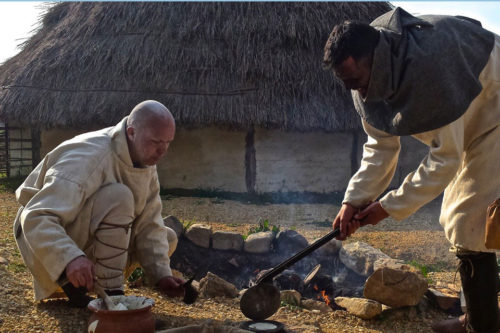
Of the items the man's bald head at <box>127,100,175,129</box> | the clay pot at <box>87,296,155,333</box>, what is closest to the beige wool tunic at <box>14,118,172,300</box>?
the man's bald head at <box>127,100,175,129</box>

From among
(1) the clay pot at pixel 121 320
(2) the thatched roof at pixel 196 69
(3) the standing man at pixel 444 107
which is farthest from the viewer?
(2) the thatched roof at pixel 196 69

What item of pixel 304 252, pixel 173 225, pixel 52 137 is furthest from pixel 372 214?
pixel 52 137

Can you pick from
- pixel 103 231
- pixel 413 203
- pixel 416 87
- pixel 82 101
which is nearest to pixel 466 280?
pixel 413 203

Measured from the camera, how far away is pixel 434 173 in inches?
112

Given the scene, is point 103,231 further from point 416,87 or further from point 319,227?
point 319,227

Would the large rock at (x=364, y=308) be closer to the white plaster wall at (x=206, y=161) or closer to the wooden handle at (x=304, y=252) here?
the wooden handle at (x=304, y=252)

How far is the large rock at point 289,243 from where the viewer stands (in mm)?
5559

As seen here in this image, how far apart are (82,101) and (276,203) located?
4083 mm

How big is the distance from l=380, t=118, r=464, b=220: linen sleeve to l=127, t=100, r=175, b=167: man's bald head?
133 cm

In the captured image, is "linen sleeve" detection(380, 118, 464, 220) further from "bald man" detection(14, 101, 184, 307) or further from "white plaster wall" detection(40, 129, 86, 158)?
"white plaster wall" detection(40, 129, 86, 158)

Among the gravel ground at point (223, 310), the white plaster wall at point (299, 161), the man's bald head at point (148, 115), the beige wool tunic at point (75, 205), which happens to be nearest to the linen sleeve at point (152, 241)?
the beige wool tunic at point (75, 205)

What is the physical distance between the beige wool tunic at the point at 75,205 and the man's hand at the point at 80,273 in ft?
0.16

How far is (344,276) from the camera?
5.20 m

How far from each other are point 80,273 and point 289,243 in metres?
3.14
